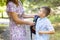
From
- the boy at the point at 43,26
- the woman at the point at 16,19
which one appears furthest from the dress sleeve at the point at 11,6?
the boy at the point at 43,26

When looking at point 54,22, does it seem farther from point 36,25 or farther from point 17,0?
point 17,0

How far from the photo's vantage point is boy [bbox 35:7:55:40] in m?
1.50

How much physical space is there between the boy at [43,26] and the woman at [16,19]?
0.28 feet

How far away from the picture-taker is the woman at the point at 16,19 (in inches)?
55.6

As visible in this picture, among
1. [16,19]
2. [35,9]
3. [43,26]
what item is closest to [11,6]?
[16,19]

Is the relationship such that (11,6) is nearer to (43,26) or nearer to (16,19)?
(16,19)

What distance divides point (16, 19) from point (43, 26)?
9.8 inches

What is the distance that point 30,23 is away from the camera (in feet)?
4.81

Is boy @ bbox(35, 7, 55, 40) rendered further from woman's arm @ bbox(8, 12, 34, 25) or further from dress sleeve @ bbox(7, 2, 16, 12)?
dress sleeve @ bbox(7, 2, 16, 12)

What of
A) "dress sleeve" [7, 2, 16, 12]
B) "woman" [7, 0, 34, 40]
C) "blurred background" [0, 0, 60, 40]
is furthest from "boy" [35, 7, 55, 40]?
"blurred background" [0, 0, 60, 40]

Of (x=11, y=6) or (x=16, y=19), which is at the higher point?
(x=11, y=6)

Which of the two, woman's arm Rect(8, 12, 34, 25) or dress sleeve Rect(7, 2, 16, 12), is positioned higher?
dress sleeve Rect(7, 2, 16, 12)

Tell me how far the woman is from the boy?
86 mm

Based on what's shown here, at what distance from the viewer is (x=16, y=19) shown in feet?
4.66
